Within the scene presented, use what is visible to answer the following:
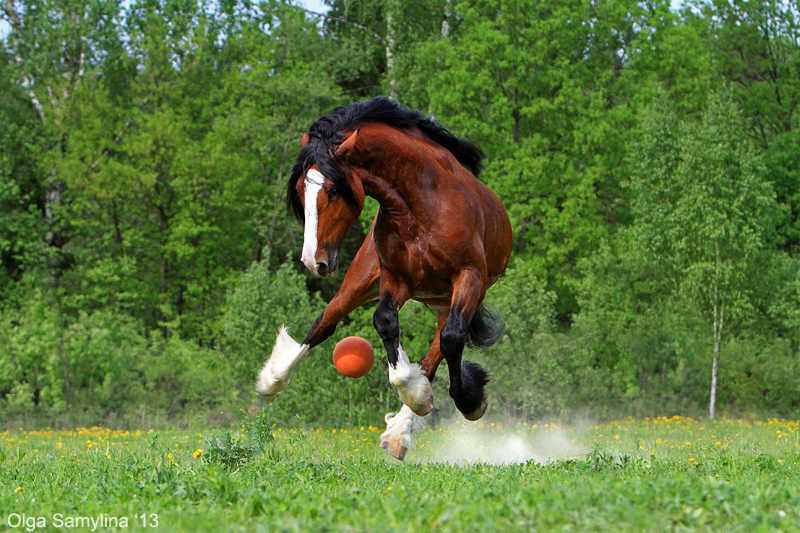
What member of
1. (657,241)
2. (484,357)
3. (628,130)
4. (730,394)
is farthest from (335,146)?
(628,130)

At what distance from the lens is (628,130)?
21.6m

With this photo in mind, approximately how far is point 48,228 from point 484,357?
16426 mm

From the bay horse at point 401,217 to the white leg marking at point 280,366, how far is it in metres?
1.01

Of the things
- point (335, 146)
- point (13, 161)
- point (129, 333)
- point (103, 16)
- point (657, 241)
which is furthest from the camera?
point (103, 16)

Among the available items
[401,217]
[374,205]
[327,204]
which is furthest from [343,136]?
[374,205]

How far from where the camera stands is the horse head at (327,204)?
494 cm

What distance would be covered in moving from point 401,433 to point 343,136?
2.46m

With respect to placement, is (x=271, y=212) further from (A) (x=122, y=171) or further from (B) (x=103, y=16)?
(B) (x=103, y=16)

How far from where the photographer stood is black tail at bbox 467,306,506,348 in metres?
6.96

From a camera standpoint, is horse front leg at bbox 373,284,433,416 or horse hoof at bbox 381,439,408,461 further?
horse hoof at bbox 381,439,408,461

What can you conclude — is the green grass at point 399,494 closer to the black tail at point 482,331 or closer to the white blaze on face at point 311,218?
the white blaze on face at point 311,218

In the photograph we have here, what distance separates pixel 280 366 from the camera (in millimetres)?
6402

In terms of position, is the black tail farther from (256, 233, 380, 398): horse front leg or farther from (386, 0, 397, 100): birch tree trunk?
(386, 0, 397, 100): birch tree trunk

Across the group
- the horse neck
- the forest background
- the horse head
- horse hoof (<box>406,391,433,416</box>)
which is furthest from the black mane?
the forest background
